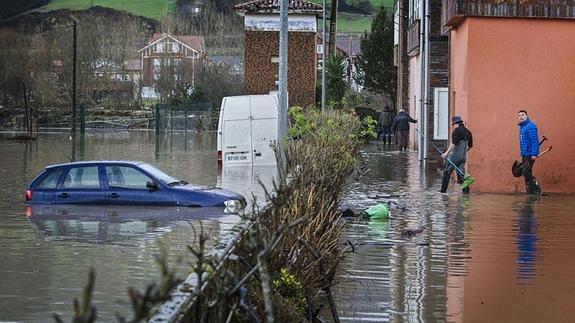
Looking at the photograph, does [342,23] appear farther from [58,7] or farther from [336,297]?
[336,297]

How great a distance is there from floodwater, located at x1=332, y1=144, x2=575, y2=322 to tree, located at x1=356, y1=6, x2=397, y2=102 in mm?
44984

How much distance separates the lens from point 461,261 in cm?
1364

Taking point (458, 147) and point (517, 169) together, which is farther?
point (458, 147)

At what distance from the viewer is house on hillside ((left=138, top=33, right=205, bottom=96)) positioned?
91188 mm

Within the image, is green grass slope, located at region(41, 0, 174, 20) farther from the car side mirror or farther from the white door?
the car side mirror

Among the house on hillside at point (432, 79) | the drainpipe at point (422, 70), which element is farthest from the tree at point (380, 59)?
the drainpipe at point (422, 70)

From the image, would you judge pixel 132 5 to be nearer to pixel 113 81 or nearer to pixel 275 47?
pixel 113 81

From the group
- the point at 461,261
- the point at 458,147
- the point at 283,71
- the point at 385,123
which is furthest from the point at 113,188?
the point at 385,123

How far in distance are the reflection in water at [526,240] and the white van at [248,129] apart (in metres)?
10.9

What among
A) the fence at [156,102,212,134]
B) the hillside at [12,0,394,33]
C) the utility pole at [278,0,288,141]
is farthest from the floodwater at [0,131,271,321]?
the hillside at [12,0,394,33]

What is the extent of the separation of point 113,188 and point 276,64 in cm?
3843

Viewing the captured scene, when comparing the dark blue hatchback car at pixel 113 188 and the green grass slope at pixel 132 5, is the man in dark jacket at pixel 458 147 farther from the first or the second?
the green grass slope at pixel 132 5

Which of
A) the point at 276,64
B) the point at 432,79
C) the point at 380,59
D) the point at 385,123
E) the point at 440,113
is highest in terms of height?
the point at 380,59

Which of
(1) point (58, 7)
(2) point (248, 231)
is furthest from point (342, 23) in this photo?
(2) point (248, 231)
